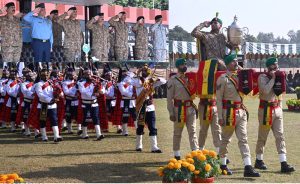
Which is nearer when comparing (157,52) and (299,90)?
(157,52)

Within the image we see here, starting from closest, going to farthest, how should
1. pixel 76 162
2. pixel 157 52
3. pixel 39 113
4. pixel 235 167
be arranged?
1. pixel 235 167
2. pixel 76 162
3. pixel 157 52
4. pixel 39 113

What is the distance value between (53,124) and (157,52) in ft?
9.94

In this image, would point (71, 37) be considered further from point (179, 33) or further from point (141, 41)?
point (179, 33)

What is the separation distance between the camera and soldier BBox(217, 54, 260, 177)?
29.7ft

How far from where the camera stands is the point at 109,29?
47.3 feet

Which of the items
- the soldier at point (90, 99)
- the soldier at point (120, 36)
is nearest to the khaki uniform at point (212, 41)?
the soldier at point (120, 36)

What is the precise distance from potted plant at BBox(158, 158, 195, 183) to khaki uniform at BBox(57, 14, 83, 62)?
653 cm

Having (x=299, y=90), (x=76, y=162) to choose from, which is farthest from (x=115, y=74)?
(x=299, y=90)

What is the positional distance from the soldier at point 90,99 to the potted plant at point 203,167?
584 centimetres

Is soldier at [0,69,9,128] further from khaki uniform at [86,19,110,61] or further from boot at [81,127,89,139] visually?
khaki uniform at [86,19,110,61]

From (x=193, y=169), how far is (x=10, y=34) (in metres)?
6.16

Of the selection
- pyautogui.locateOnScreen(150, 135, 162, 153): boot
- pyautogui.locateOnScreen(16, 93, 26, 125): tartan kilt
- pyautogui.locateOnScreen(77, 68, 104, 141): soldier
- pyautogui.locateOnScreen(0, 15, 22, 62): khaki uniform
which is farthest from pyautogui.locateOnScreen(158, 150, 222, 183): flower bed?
pyautogui.locateOnScreen(16, 93, 26, 125): tartan kilt

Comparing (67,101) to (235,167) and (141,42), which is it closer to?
(141,42)

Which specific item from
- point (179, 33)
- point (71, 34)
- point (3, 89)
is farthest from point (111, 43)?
point (179, 33)
